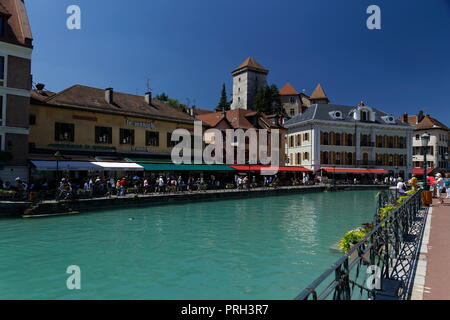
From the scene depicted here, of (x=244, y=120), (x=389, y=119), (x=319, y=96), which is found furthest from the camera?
(x=319, y=96)

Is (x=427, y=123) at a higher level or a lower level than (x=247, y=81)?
lower

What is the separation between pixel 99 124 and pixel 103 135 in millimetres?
1015

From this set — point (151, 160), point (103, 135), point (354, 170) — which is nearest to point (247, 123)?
point (151, 160)

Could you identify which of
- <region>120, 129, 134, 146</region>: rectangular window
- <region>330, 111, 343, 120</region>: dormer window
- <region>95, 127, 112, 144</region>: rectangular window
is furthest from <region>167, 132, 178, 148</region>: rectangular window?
<region>330, 111, 343, 120</region>: dormer window

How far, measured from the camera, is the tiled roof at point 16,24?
2240 centimetres

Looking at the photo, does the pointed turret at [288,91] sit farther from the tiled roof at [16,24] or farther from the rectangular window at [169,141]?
the tiled roof at [16,24]

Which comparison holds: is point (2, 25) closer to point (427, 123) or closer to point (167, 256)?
point (167, 256)

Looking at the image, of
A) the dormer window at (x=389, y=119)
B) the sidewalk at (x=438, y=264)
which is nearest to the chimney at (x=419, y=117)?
the dormer window at (x=389, y=119)

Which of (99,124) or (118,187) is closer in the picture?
(118,187)

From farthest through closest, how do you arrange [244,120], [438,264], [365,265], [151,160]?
1. [244,120]
2. [151,160]
3. [438,264]
4. [365,265]

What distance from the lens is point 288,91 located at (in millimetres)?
87500

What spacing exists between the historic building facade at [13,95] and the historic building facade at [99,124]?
2109 millimetres

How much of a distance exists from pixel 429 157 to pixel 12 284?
241 feet
